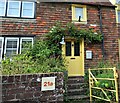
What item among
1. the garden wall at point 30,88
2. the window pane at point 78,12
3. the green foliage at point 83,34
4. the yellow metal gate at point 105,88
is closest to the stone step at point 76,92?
the yellow metal gate at point 105,88

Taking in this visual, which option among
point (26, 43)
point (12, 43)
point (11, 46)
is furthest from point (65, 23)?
point (11, 46)

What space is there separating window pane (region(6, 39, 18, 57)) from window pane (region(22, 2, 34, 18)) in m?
1.63

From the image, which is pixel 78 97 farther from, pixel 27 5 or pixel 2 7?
pixel 2 7

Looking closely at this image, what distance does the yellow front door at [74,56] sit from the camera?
10219 millimetres

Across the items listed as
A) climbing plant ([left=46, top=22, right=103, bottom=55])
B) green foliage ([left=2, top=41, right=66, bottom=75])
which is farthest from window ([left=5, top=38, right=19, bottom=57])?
climbing plant ([left=46, top=22, right=103, bottom=55])

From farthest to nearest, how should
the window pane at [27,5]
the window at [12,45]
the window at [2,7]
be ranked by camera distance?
the window pane at [27,5], the window at [2,7], the window at [12,45]

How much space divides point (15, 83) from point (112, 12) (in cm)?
775

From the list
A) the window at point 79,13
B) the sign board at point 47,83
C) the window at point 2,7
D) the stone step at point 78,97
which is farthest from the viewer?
the window at point 79,13

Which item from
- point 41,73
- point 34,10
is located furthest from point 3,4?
point 41,73

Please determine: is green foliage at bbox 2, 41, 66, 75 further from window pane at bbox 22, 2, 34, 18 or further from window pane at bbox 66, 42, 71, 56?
window pane at bbox 22, 2, 34, 18

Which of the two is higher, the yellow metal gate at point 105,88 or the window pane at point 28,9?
the window pane at point 28,9

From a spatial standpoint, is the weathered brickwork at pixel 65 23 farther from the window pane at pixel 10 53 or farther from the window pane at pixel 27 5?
the window pane at pixel 10 53

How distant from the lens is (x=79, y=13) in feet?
35.3

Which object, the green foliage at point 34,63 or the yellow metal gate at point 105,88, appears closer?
the yellow metal gate at point 105,88
